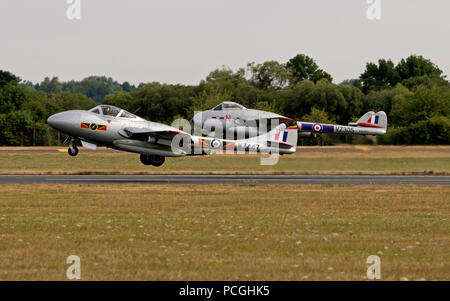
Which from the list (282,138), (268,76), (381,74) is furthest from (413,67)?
(282,138)

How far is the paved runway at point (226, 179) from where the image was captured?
3048 centimetres

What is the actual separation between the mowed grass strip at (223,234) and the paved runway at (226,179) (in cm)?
556

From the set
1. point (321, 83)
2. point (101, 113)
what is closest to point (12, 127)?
point (321, 83)

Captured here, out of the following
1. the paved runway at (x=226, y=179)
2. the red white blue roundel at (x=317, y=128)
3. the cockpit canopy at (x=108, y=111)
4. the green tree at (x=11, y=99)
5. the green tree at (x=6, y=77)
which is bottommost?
the paved runway at (x=226, y=179)

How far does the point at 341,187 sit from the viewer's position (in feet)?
92.2

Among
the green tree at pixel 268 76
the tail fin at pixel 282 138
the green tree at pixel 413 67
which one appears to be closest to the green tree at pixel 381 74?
the green tree at pixel 413 67

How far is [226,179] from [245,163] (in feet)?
40.6

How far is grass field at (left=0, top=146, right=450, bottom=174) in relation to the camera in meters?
39.2

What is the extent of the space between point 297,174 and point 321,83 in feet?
148

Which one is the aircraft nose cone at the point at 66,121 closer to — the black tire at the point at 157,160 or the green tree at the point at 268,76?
the black tire at the point at 157,160

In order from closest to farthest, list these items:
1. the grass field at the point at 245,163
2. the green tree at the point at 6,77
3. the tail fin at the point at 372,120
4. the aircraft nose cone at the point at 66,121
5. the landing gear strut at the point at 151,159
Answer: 1. the aircraft nose cone at the point at 66,121
2. the landing gear strut at the point at 151,159
3. the grass field at the point at 245,163
4. the tail fin at the point at 372,120
5. the green tree at the point at 6,77

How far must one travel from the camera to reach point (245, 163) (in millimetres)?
44781

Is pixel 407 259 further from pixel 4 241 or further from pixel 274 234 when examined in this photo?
pixel 4 241

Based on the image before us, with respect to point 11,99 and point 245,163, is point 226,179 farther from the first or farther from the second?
point 11,99
